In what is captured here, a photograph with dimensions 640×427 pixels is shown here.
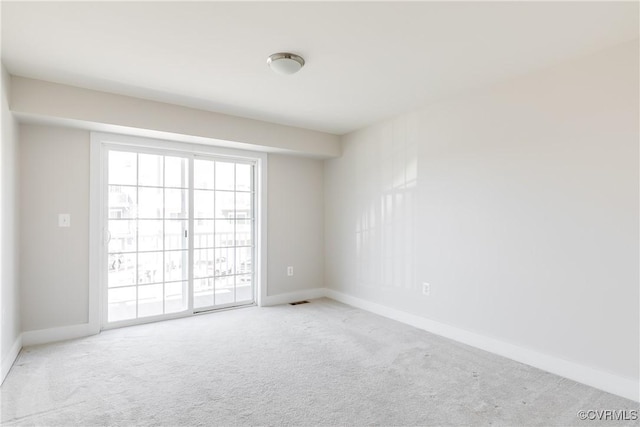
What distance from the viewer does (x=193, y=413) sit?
2.07 meters

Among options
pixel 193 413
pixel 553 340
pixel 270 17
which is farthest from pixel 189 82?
pixel 553 340

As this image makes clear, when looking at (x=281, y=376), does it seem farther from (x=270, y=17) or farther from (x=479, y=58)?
(x=479, y=58)

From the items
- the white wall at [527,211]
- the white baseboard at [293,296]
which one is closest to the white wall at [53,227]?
the white baseboard at [293,296]

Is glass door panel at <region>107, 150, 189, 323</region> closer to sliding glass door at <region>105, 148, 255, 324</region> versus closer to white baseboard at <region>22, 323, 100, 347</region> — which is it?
sliding glass door at <region>105, 148, 255, 324</region>

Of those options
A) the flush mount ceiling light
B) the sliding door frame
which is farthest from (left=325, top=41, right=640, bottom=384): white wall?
the sliding door frame

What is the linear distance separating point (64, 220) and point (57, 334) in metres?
1.11

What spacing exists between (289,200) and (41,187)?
275 cm

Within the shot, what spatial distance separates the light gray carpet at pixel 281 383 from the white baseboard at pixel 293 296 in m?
1.14

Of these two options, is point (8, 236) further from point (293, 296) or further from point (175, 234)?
point (293, 296)

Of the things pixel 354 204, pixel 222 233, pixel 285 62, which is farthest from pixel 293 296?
pixel 285 62

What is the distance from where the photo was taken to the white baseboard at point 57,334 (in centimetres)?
313

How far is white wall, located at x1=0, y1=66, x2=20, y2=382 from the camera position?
8.25 ft

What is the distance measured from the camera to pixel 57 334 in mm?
3262

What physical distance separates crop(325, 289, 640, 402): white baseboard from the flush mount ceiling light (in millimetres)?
2795
